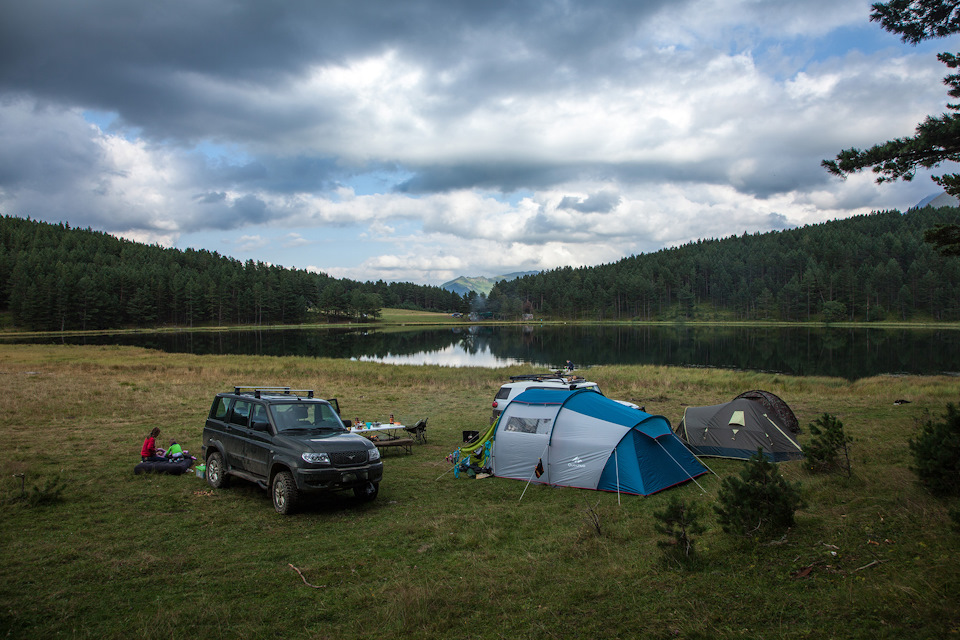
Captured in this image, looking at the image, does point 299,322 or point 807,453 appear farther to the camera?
point 299,322

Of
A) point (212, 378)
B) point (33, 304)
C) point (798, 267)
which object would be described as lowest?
point (212, 378)

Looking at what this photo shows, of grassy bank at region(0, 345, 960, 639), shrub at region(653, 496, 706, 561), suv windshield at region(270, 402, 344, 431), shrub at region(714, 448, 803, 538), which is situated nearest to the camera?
grassy bank at region(0, 345, 960, 639)

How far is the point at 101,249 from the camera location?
168 metres

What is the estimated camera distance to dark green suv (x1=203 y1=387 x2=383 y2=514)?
917 cm

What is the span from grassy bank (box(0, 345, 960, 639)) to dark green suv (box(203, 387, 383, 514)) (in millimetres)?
554

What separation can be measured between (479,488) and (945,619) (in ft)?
28.2

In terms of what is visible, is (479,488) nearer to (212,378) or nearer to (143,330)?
(212,378)

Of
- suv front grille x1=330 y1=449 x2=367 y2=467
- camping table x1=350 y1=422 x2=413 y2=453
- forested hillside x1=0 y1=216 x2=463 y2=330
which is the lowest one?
camping table x1=350 y1=422 x2=413 y2=453

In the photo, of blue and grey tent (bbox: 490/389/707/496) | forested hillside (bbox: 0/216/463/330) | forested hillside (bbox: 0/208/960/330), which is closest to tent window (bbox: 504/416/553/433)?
blue and grey tent (bbox: 490/389/707/496)

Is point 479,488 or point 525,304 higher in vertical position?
point 525,304

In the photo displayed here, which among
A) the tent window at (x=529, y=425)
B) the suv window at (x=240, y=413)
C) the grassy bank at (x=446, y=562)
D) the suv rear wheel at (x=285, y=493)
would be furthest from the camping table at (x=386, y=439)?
the suv rear wheel at (x=285, y=493)

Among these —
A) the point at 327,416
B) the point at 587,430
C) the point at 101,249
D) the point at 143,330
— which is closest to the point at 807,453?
the point at 587,430

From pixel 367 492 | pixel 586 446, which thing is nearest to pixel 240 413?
pixel 367 492

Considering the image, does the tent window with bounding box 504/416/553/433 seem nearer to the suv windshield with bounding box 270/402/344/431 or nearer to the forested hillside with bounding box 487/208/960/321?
the suv windshield with bounding box 270/402/344/431
